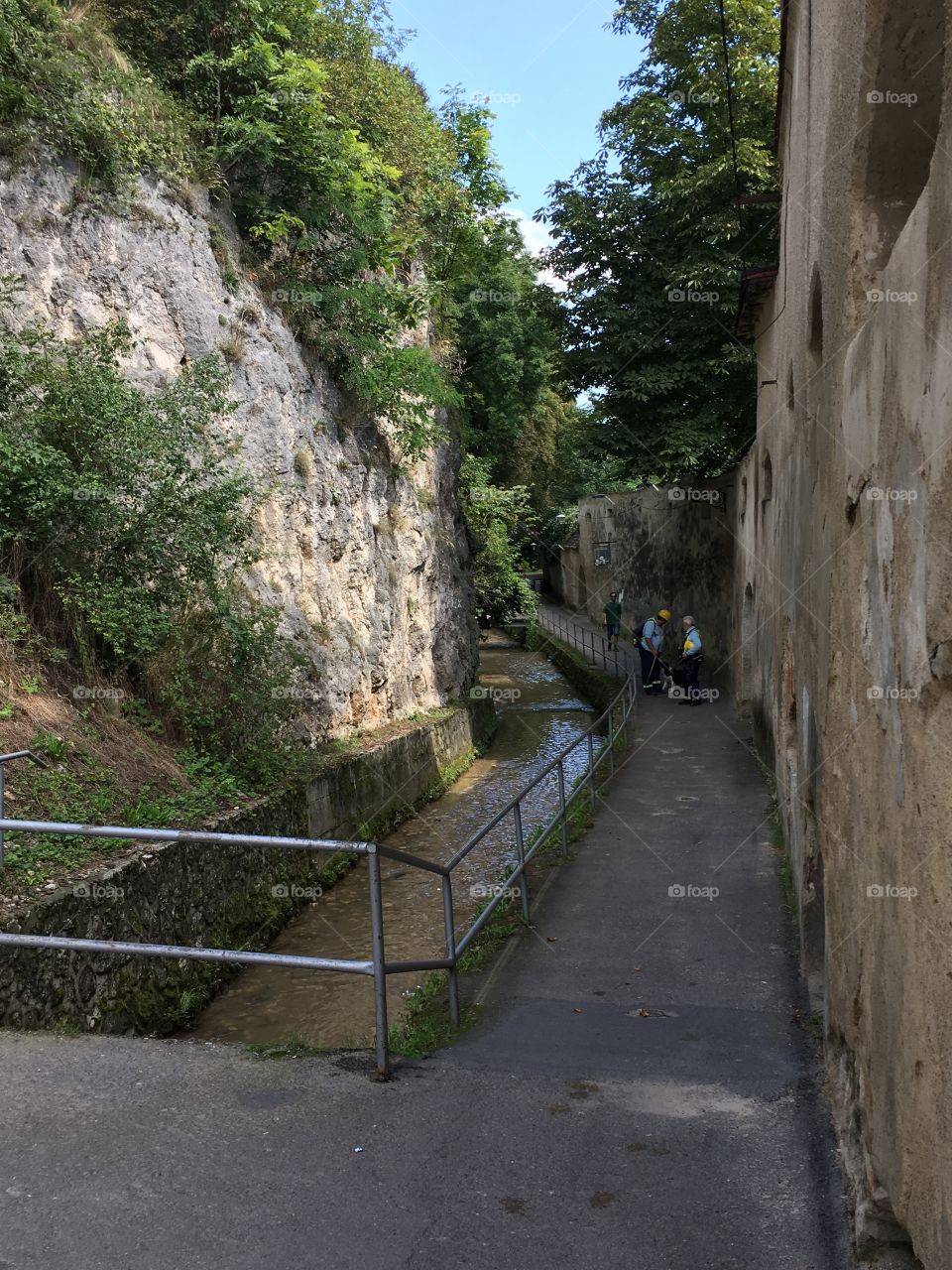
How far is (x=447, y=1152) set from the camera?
3.98m

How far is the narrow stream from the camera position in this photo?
8359mm

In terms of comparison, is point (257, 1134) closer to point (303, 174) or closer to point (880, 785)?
point (880, 785)

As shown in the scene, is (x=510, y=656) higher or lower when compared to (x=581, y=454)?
lower

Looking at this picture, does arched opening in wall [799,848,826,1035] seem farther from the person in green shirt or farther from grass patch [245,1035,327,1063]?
the person in green shirt

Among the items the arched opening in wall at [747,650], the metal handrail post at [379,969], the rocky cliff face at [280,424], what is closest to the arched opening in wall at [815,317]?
the metal handrail post at [379,969]

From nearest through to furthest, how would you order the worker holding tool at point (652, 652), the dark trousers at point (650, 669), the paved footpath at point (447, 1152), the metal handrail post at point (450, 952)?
the paved footpath at point (447, 1152) < the metal handrail post at point (450, 952) < the worker holding tool at point (652, 652) < the dark trousers at point (650, 669)

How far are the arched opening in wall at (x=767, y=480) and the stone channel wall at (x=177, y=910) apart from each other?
19.7ft

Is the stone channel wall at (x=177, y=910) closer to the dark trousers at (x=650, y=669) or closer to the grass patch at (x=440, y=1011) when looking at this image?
the grass patch at (x=440, y=1011)

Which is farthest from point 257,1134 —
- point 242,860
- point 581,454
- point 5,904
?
point 581,454

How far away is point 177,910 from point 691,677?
13366 mm

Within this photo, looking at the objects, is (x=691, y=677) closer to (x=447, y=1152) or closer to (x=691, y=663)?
(x=691, y=663)

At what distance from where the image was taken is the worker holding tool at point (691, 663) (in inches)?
775

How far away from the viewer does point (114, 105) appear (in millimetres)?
12672

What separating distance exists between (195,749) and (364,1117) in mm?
6532
